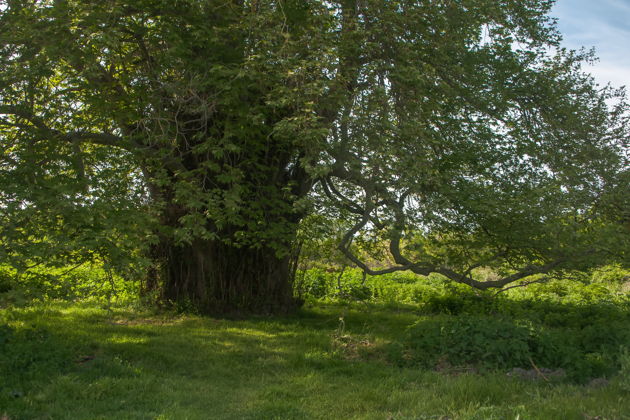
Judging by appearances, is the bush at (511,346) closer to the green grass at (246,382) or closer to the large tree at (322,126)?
the green grass at (246,382)

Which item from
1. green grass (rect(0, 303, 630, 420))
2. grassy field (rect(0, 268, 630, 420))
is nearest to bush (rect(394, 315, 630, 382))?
grassy field (rect(0, 268, 630, 420))

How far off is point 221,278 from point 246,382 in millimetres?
5602

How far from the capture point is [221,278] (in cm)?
1273

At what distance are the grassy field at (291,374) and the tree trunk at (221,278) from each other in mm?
1551

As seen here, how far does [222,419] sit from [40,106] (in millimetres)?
6510

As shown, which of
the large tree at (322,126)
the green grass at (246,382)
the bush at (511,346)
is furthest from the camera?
the large tree at (322,126)

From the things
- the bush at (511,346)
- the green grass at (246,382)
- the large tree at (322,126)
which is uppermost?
the large tree at (322,126)

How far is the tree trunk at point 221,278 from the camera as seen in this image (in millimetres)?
12664

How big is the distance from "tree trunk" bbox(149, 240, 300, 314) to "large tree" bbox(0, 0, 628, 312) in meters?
1.99

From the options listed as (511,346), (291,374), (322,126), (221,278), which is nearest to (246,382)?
(291,374)

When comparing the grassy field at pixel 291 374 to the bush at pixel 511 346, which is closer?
the grassy field at pixel 291 374

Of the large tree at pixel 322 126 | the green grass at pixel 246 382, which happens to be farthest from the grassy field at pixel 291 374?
the large tree at pixel 322 126

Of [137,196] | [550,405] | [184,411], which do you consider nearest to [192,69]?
[137,196]

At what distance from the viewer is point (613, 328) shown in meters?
8.11
